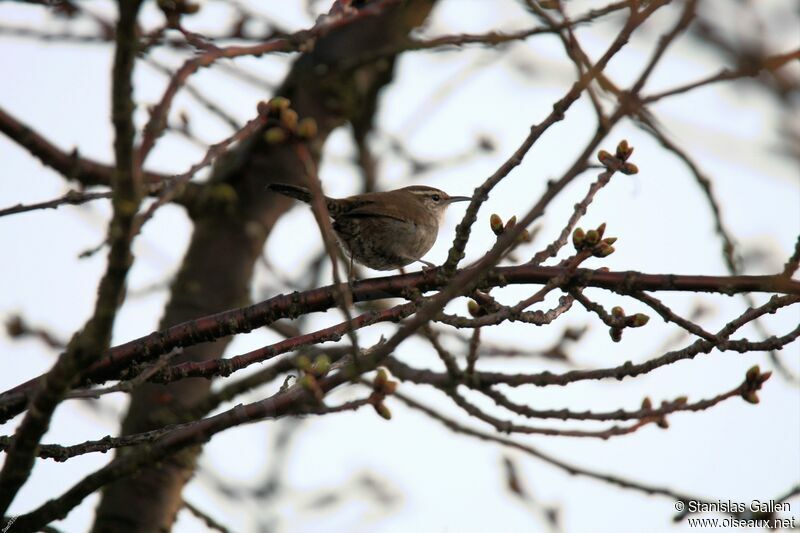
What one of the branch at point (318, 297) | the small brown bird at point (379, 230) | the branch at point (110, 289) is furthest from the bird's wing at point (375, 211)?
the branch at point (110, 289)

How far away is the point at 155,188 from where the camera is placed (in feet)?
11.1

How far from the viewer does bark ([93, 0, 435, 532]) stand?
17.4 ft

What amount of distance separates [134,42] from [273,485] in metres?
5.48

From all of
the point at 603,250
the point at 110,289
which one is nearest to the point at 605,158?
the point at 603,250

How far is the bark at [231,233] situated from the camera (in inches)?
209

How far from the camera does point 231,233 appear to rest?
6312mm

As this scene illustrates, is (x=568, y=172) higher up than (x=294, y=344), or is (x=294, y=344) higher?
(x=294, y=344)

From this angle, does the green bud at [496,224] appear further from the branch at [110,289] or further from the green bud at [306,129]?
the branch at [110,289]

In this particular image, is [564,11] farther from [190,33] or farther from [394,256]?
[394,256]

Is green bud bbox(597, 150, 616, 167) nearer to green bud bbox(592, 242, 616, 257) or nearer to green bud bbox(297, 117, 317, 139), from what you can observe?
green bud bbox(592, 242, 616, 257)

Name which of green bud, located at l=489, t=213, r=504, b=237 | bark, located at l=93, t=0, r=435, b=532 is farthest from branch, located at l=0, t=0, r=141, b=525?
bark, located at l=93, t=0, r=435, b=532

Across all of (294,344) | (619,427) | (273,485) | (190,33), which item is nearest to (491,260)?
(294,344)

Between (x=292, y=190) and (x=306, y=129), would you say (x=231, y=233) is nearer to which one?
(x=292, y=190)

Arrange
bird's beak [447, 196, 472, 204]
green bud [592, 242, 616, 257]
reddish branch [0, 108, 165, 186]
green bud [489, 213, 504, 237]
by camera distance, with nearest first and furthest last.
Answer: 1. green bud [592, 242, 616, 257]
2. green bud [489, 213, 504, 237]
3. reddish branch [0, 108, 165, 186]
4. bird's beak [447, 196, 472, 204]
